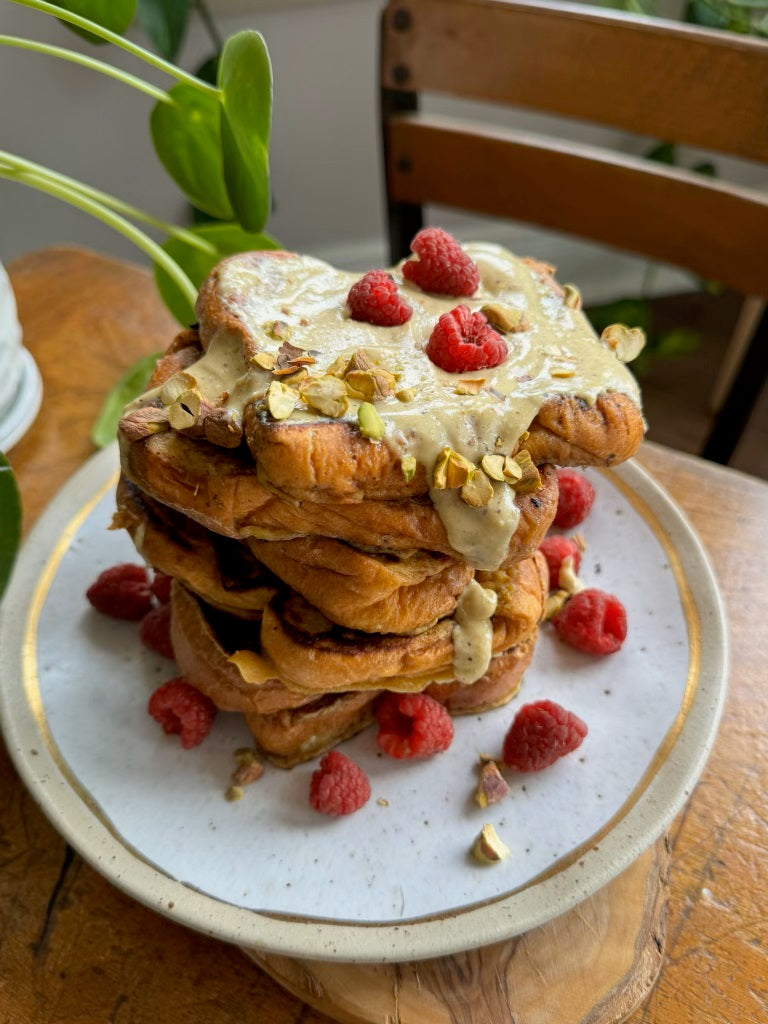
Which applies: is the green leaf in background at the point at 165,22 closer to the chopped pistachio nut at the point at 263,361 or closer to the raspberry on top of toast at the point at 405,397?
the raspberry on top of toast at the point at 405,397

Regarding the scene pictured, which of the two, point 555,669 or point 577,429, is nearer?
point 577,429

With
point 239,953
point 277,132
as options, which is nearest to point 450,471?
point 239,953

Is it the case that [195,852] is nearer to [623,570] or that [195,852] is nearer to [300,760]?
[300,760]

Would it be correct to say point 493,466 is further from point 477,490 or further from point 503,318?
point 503,318

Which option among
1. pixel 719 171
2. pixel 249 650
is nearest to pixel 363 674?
pixel 249 650

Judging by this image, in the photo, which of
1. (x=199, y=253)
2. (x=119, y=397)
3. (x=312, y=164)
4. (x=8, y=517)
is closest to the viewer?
(x=8, y=517)
